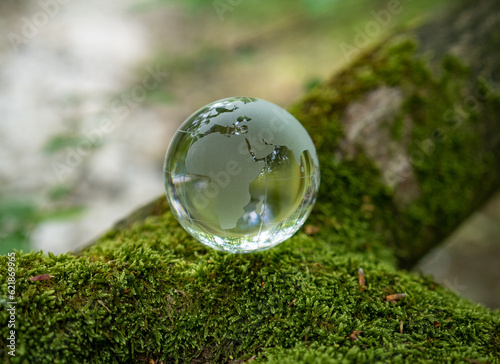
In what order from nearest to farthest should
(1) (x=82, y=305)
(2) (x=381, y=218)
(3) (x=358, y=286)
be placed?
(1) (x=82, y=305)
(3) (x=358, y=286)
(2) (x=381, y=218)

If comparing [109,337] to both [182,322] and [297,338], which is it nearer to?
[182,322]

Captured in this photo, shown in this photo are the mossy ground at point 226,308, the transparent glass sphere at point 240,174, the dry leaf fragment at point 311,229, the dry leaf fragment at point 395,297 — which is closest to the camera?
the mossy ground at point 226,308

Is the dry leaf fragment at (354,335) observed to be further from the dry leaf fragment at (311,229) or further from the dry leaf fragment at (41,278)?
the dry leaf fragment at (41,278)

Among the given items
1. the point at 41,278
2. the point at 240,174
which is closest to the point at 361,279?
the point at 240,174

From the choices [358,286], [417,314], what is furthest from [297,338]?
[417,314]

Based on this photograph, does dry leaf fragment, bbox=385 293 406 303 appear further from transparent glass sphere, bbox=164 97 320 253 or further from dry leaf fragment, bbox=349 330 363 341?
transparent glass sphere, bbox=164 97 320 253

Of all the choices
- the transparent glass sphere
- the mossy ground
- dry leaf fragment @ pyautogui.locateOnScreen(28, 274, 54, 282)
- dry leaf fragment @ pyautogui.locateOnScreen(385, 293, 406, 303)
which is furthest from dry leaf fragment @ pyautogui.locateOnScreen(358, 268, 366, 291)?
dry leaf fragment @ pyautogui.locateOnScreen(28, 274, 54, 282)

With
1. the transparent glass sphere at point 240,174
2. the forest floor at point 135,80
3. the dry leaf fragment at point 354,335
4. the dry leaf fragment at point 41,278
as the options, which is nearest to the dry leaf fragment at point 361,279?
the dry leaf fragment at point 354,335
